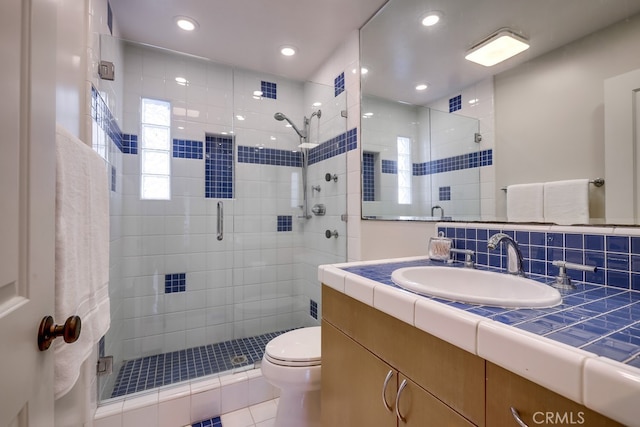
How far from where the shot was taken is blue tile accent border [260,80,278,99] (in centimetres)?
245

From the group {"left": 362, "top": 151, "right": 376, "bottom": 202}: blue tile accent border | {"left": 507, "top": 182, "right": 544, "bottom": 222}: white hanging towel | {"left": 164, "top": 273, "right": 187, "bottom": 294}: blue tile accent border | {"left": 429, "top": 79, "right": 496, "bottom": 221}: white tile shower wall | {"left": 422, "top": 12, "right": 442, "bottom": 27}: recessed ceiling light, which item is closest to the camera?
{"left": 507, "top": 182, "right": 544, "bottom": 222}: white hanging towel

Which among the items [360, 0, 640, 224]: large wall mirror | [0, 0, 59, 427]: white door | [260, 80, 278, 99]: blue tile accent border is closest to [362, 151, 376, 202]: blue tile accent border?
[360, 0, 640, 224]: large wall mirror

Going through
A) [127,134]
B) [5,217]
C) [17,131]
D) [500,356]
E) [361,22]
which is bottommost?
[500,356]

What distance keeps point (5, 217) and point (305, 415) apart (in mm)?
1396

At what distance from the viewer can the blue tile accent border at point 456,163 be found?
125 cm

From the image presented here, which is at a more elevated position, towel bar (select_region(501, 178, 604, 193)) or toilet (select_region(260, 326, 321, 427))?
towel bar (select_region(501, 178, 604, 193))

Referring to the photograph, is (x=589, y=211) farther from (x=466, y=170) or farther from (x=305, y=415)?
(x=305, y=415)

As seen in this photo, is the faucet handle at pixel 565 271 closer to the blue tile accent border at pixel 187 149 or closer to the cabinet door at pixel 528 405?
the cabinet door at pixel 528 405

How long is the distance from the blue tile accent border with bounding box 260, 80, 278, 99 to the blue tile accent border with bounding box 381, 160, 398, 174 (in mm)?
1260

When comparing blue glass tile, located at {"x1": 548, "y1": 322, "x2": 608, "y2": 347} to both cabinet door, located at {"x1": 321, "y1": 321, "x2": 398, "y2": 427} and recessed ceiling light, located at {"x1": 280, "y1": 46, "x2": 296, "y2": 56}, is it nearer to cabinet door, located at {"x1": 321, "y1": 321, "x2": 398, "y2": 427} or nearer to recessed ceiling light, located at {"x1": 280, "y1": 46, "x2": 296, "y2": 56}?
cabinet door, located at {"x1": 321, "y1": 321, "x2": 398, "y2": 427}

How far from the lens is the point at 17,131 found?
0.49 m

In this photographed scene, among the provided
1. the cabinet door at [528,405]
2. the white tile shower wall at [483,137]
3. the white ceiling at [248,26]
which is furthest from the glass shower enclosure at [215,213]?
the cabinet door at [528,405]

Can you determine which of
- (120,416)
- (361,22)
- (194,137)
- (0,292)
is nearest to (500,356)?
(0,292)

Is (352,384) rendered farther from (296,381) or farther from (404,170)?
(404,170)
